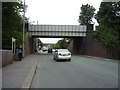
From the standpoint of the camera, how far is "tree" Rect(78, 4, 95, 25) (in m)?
77.1

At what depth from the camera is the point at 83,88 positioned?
7.68 m

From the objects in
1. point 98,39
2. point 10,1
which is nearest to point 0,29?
point 10,1

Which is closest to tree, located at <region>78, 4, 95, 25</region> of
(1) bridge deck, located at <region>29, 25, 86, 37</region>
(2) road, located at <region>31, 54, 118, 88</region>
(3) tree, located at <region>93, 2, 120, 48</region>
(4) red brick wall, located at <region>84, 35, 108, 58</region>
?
(1) bridge deck, located at <region>29, 25, 86, 37</region>

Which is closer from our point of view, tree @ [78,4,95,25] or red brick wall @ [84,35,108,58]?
red brick wall @ [84,35,108,58]

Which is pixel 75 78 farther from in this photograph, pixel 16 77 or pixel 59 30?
pixel 59 30

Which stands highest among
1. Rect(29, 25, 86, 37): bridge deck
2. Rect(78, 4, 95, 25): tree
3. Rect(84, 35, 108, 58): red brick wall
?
Rect(78, 4, 95, 25): tree

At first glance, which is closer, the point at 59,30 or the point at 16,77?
the point at 16,77

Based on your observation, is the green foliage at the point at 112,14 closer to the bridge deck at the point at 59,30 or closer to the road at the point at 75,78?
the road at the point at 75,78

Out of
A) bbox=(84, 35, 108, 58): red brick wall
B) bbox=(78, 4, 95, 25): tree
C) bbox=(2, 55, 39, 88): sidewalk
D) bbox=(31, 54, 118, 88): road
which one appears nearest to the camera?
bbox=(2, 55, 39, 88): sidewalk

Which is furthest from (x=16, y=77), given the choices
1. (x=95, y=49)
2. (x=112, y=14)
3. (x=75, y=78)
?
(x=95, y=49)

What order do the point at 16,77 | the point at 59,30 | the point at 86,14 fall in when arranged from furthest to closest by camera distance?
the point at 86,14
the point at 59,30
the point at 16,77

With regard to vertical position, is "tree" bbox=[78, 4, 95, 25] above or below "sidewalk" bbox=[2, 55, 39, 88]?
above

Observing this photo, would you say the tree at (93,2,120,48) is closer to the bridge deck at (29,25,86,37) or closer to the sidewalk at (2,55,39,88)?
the bridge deck at (29,25,86,37)

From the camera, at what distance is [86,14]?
254 ft
